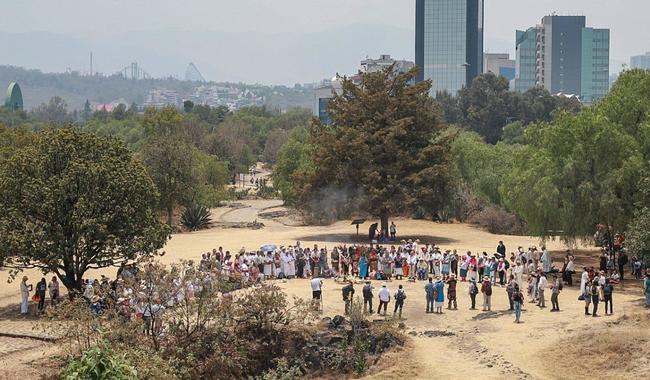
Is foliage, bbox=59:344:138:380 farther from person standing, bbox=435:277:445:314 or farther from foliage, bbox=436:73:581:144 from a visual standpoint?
foliage, bbox=436:73:581:144

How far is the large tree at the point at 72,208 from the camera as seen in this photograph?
88.7 feet

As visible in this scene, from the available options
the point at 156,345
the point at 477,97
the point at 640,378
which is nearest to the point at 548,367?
the point at 640,378

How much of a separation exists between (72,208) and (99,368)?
979 cm

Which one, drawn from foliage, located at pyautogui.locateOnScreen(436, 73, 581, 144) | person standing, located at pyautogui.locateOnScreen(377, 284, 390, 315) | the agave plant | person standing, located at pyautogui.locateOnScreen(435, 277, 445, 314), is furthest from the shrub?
foliage, located at pyautogui.locateOnScreen(436, 73, 581, 144)

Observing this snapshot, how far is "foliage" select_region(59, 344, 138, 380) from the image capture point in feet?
61.3

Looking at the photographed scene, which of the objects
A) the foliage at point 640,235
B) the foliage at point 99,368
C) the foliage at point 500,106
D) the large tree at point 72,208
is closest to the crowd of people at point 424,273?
the large tree at point 72,208

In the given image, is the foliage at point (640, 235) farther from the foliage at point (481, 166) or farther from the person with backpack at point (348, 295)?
the foliage at point (481, 166)

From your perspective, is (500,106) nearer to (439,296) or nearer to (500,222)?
(500,222)

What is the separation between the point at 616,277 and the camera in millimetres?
30297

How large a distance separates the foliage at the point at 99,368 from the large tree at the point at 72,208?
27.7ft

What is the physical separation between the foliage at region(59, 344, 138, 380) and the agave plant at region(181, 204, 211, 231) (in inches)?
1352

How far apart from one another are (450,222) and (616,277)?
2241cm

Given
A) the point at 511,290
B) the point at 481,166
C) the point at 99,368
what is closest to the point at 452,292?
the point at 511,290

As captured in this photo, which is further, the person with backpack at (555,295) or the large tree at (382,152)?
the large tree at (382,152)
